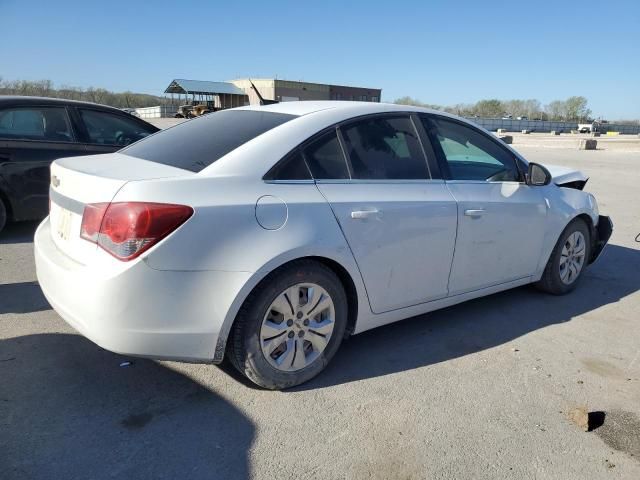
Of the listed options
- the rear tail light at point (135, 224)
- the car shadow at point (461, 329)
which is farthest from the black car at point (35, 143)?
the car shadow at point (461, 329)

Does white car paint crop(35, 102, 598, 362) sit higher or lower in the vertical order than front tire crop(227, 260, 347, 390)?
higher

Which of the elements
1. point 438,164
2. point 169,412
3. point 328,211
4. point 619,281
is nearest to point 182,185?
point 328,211

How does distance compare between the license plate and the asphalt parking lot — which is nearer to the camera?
the asphalt parking lot

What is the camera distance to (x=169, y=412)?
268cm

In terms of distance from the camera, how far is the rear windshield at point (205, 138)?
9.51ft

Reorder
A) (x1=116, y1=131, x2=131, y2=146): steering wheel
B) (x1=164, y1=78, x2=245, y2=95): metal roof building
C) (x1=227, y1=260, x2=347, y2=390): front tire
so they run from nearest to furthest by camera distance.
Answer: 1. (x1=227, y1=260, x2=347, y2=390): front tire
2. (x1=116, y1=131, x2=131, y2=146): steering wheel
3. (x1=164, y1=78, x2=245, y2=95): metal roof building

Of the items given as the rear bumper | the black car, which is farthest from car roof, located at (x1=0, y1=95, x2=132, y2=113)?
the rear bumper

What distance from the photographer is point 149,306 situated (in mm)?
2443

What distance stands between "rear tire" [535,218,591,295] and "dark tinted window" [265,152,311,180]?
8.81ft

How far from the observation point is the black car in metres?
5.68

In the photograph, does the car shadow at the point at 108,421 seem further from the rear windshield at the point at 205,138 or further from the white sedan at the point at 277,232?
the rear windshield at the point at 205,138

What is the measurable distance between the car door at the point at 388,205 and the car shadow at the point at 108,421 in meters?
1.20

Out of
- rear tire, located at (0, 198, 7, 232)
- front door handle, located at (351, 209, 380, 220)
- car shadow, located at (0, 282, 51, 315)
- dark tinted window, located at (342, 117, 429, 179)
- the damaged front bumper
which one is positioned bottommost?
car shadow, located at (0, 282, 51, 315)

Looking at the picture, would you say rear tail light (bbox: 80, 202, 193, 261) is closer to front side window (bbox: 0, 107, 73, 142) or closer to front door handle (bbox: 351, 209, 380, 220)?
front door handle (bbox: 351, 209, 380, 220)
